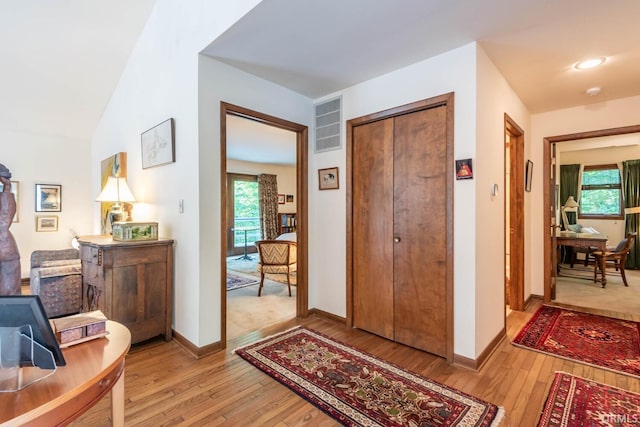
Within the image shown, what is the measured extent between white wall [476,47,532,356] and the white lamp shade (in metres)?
3.42

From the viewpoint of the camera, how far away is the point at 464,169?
7.52 ft

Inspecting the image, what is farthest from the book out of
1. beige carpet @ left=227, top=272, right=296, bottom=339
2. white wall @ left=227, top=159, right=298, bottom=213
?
white wall @ left=227, top=159, right=298, bottom=213

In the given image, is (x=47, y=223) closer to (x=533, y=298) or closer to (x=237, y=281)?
(x=237, y=281)

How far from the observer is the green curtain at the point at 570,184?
6.66m

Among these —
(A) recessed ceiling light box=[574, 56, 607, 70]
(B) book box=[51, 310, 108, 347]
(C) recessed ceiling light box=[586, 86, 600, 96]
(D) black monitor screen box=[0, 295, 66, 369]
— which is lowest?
(B) book box=[51, 310, 108, 347]

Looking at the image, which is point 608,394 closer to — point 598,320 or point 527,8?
point 598,320

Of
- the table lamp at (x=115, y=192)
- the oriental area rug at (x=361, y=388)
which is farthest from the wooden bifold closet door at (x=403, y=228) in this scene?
the table lamp at (x=115, y=192)

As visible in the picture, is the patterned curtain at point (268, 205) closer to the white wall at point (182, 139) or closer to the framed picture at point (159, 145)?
the white wall at point (182, 139)

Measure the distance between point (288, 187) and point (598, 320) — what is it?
727 centimetres

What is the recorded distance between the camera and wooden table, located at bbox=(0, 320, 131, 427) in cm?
78

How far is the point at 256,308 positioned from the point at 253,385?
1653mm

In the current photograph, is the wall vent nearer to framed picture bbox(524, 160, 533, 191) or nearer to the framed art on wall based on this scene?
the framed art on wall

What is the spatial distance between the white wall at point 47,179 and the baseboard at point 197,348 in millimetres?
3917

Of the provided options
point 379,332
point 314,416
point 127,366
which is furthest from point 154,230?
point 379,332
